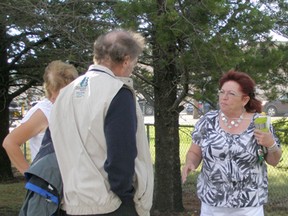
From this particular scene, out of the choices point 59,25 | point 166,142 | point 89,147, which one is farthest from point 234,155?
point 166,142

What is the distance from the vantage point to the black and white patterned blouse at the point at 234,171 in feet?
10.9

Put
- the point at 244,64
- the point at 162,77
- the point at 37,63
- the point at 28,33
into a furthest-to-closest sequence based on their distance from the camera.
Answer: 1. the point at 37,63
2. the point at 28,33
3. the point at 162,77
4. the point at 244,64

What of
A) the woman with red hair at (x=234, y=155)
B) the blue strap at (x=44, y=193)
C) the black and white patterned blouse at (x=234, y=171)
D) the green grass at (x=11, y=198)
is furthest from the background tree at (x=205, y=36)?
the green grass at (x=11, y=198)

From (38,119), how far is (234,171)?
54.0 inches

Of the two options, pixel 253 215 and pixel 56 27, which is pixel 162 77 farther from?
pixel 253 215

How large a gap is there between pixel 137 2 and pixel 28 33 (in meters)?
3.71

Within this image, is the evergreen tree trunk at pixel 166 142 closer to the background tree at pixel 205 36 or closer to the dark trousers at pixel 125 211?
the background tree at pixel 205 36

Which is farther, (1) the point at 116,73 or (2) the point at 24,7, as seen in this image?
(2) the point at 24,7

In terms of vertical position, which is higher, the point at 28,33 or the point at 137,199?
the point at 28,33

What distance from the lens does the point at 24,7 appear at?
6410mm

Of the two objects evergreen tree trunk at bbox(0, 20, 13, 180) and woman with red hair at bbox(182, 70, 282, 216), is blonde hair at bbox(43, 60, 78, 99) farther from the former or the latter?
evergreen tree trunk at bbox(0, 20, 13, 180)

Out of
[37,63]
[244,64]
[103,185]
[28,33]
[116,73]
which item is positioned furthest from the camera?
[37,63]

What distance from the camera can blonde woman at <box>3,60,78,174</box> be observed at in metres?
3.24

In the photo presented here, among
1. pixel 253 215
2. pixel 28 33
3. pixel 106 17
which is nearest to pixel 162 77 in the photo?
pixel 106 17
